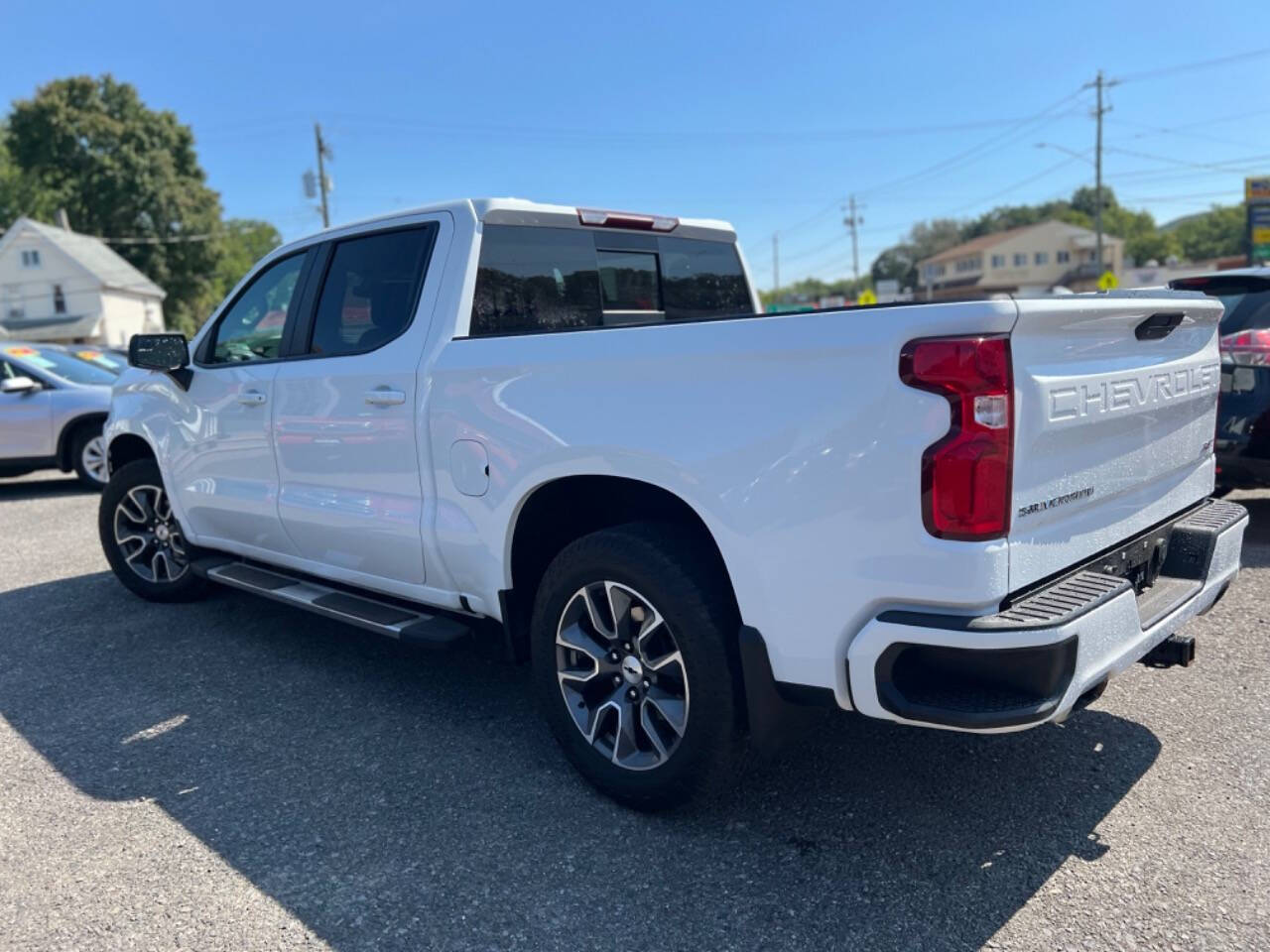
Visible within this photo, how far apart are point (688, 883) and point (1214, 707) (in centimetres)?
236

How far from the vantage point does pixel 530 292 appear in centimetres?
394

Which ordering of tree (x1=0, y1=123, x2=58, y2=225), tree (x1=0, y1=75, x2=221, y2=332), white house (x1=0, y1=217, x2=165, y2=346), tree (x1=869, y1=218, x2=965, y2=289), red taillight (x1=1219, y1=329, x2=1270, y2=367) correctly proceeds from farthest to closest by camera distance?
tree (x1=869, y1=218, x2=965, y2=289), tree (x1=0, y1=123, x2=58, y2=225), tree (x1=0, y1=75, x2=221, y2=332), white house (x1=0, y1=217, x2=165, y2=346), red taillight (x1=1219, y1=329, x2=1270, y2=367)

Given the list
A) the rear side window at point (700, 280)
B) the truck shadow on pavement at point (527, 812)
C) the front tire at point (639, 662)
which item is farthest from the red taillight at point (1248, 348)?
the front tire at point (639, 662)

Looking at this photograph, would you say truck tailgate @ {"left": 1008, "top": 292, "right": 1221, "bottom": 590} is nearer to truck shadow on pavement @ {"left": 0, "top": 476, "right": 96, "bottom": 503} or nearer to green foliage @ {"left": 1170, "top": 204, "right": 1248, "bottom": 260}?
truck shadow on pavement @ {"left": 0, "top": 476, "right": 96, "bottom": 503}

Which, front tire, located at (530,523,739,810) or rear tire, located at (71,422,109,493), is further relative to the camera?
rear tire, located at (71,422,109,493)

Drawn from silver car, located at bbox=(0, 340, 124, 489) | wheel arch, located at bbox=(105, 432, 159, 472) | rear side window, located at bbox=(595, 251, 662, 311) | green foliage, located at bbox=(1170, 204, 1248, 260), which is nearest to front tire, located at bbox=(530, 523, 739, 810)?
rear side window, located at bbox=(595, 251, 662, 311)

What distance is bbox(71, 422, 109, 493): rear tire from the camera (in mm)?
10164

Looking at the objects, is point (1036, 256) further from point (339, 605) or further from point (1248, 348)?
point (339, 605)

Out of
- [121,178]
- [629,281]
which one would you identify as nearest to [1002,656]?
[629,281]

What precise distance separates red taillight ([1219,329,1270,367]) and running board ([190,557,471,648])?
485 centimetres

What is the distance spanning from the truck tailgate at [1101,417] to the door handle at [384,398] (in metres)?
2.28

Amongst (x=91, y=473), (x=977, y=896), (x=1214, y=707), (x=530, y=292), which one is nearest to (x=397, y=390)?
(x=530, y=292)

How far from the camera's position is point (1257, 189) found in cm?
2378

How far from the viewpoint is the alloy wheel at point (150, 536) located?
5.51 m
